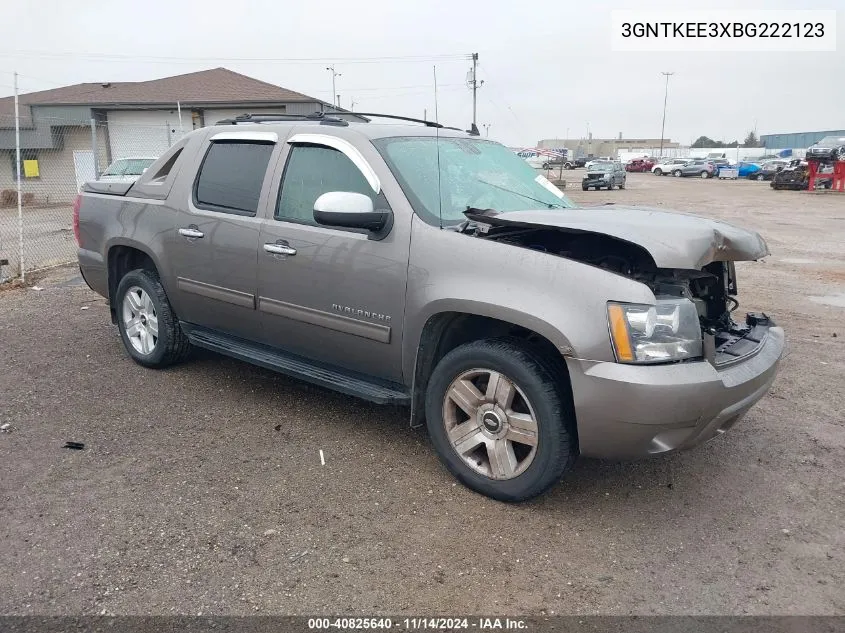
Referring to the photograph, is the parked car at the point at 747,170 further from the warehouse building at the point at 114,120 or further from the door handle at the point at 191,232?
the door handle at the point at 191,232

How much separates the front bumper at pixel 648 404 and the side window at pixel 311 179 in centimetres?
168

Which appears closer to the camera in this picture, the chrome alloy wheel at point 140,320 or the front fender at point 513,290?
the front fender at point 513,290

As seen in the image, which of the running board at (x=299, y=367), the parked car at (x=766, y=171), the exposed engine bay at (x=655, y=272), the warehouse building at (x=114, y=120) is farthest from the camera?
the parked car at (x=766, y=171)

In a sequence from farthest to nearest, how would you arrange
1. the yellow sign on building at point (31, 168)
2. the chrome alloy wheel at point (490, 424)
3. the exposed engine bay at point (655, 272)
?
the yellow sign on building at point (31, 168) → the exposed engine bay at point (655, 272) → the chrome alloy wheel at point (490, 424)

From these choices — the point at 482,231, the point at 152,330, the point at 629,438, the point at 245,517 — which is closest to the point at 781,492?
the point at 629,438

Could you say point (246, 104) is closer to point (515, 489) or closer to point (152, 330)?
point (152, 330)

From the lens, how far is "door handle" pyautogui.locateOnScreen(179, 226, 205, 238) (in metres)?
4.64

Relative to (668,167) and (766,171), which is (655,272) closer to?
(766,171)

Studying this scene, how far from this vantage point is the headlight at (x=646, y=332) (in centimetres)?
298

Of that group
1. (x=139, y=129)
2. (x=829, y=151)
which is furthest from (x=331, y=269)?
(x=829, y=151)

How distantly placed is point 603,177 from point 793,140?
64.6 meters

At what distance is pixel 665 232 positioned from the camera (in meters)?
3.25

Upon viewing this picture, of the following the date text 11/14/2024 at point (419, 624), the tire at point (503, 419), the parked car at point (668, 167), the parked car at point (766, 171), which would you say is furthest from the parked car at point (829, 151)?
the date text 11/14/2024 at point (419, 624)

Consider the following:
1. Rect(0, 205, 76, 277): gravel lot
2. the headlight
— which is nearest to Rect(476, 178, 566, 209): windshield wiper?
the headlight
